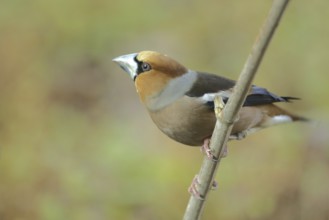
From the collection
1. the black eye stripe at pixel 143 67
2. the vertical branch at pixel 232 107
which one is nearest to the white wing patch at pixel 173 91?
the black eye stripe at pixel 143 67

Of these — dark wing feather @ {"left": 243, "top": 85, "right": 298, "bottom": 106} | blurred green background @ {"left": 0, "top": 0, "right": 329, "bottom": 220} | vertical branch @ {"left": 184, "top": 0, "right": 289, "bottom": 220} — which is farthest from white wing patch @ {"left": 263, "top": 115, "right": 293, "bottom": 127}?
blurred green background @ {"left": 0, "top": 0, "right": 329, "bottom": 220}

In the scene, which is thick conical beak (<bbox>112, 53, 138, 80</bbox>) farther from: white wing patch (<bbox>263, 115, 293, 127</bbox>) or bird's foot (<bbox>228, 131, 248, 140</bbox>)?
white wing patch (<bbox>263, 115, 293, 127</bbox>)

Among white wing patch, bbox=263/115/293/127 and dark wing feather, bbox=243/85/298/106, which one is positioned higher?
dark wing feather, bbox=243/85/298/106

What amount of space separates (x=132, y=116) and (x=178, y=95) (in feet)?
10.5

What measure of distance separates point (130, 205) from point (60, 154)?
0.74 meters

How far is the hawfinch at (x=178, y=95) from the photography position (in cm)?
248

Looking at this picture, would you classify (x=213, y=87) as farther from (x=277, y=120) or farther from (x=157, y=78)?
(x=277, y=120)

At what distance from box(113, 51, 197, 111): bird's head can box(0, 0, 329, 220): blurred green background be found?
1833mm

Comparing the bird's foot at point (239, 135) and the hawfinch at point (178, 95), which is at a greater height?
the hawfinch at point (178, 95)

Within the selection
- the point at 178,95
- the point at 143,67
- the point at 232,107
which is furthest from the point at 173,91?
the point at 232,107

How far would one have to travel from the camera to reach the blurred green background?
449cm

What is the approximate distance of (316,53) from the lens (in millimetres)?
5457

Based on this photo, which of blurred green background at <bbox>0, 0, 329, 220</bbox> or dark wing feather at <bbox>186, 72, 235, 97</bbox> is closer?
dark wing feather at <bbox>186, 72, 235, 97</bbox>

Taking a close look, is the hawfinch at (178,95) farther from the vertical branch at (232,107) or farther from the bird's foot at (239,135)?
the vertical branch at (232,107)
